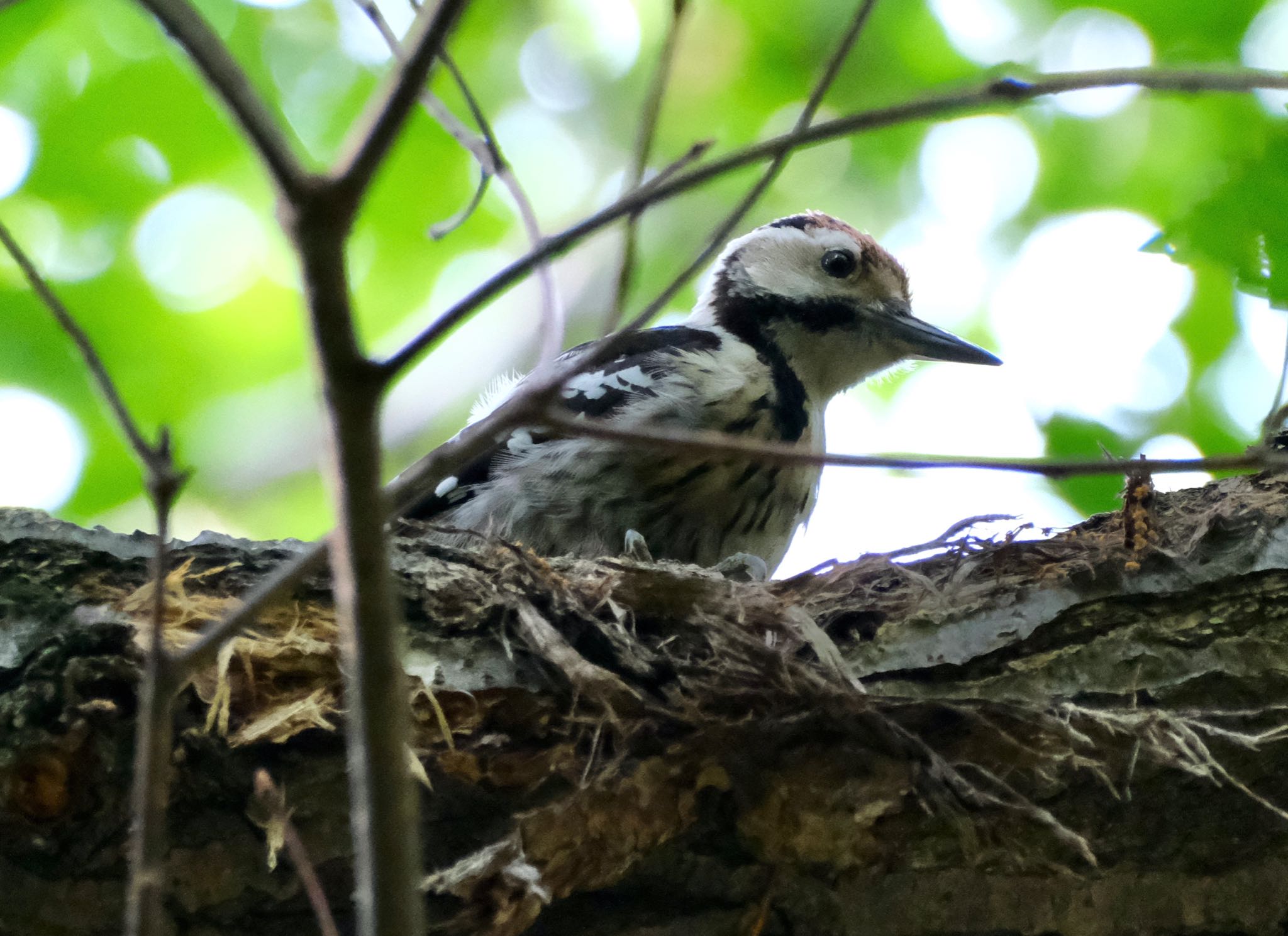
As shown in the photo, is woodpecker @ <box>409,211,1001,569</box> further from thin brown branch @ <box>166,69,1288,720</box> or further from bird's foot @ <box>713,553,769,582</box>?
thin brown branch @ <box>166,69,1288,720</box>

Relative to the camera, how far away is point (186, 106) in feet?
14.8

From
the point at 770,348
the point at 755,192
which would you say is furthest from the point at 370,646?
the point at 770,348

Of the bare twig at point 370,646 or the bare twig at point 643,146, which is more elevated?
the bare twig at point 643,146

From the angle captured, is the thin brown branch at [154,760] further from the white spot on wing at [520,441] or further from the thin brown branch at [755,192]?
the white spot on wing at [520,441]

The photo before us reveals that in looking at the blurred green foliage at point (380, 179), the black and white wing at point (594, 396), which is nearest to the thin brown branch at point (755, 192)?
the black and white wing at point (594, 396)

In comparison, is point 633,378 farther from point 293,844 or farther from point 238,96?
point 238,96

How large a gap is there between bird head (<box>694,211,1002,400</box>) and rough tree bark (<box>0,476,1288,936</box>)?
54.7 inches

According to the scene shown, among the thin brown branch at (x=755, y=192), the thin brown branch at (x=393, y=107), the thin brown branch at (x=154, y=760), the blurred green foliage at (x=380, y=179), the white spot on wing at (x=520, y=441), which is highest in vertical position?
the blurred green foliage at (x=380, y=179)

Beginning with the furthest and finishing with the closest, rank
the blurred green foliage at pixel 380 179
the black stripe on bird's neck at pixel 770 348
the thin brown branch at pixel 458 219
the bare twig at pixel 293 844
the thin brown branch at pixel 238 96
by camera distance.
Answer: the blurred green foliage at pixel 380 179 < the black stripe on bird's neck at pixel 770 348 < the thin brown branch at pixel 458 219 < the bare twig at pixel 293 844 < the thin brown branch at pixel 238 96

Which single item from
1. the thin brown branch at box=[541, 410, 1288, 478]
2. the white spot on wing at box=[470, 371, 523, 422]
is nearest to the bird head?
the white spot on wing at box=[470, 371, 523, 422]

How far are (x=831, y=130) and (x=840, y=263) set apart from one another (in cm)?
236

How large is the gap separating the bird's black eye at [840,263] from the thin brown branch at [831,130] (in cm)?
219

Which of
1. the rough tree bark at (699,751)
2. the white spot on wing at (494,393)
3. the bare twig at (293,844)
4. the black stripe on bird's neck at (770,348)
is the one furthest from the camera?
the white spot on wing at (494,393)

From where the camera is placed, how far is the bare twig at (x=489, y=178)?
1.42 metres
